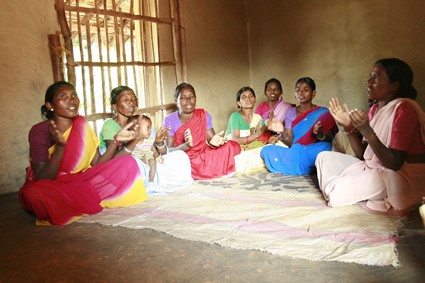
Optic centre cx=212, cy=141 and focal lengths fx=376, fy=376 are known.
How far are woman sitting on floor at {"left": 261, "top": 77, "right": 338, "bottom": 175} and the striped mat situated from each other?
52cm

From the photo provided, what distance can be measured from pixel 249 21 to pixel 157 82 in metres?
2.68

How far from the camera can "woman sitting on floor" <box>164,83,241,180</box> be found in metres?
4.46

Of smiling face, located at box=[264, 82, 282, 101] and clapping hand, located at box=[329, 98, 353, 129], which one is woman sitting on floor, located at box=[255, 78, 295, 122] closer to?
smiling face, located at box=[264, 82, 282, 101]

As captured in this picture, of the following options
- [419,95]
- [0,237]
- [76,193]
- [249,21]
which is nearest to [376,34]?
[419,95]

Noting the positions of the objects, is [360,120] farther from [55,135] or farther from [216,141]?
[55,135]

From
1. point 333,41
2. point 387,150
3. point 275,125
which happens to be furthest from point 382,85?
point 333,41

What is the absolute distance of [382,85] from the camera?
9.88ft

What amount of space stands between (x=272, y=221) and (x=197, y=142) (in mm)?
1932

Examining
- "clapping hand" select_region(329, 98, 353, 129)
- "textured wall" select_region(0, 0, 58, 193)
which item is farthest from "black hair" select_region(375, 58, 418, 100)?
"textured wall" select_region(0, 0, 58, 193)

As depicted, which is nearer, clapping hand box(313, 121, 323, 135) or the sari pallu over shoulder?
clapping hand box(313, 121, 323, 135)

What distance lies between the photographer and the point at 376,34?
574 cm

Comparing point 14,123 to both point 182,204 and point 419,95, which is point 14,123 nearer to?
point 182,204

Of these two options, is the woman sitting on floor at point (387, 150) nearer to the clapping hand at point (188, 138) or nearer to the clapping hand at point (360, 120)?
the clapping hand at point (360, 120)

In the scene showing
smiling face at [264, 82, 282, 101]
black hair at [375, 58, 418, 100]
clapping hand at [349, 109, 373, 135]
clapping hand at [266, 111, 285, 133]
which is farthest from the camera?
smiling face at [264, 82, 282, 101]
